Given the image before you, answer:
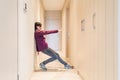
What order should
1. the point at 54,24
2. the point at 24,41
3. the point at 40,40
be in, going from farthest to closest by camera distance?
the point at 54,24
the point at 40,40
the point at 24,41

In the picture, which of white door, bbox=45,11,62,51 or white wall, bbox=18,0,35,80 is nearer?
white wall, bbox=18,0,35,80

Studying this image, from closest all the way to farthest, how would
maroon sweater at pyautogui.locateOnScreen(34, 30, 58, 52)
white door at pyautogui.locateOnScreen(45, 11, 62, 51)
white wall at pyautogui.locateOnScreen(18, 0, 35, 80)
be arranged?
1. white wall at pyautogui.locateOnScreen(18, 0, 35, 80)
2. maroon sweater at pyautogui.locateOnScreen(34, 30, 58, 52)
3. white door at pyautogui.locateOnScreen(45, 11, 62, 51)

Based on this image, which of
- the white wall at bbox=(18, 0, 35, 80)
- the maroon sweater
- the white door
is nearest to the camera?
the white wall at bbox=(18, 0, 35, 80)

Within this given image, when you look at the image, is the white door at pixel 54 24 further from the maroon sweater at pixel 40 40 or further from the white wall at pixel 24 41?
the white wall at pixel 24 41

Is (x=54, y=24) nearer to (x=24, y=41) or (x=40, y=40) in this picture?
(x=40, y=40)

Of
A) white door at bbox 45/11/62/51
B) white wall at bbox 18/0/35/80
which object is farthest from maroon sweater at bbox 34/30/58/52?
white door at bbox 45/11/62/51

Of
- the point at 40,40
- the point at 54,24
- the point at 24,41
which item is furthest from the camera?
the point at 54,24

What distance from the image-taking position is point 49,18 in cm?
1135

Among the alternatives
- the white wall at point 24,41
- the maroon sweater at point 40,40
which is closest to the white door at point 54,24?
the maroon sweater at point 40,40

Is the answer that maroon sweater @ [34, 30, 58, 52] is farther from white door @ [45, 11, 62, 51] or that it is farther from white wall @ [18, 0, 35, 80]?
white door @ [45, 11, 62, 51]

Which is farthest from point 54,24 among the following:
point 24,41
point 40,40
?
point 24,41

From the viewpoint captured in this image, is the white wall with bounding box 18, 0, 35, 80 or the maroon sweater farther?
the maroon sweater
